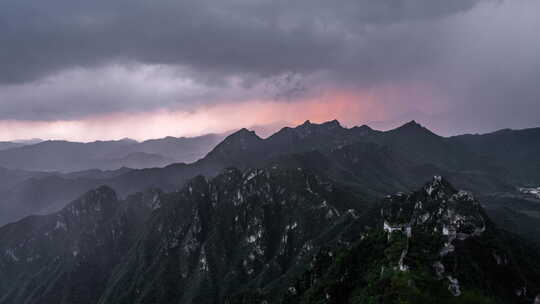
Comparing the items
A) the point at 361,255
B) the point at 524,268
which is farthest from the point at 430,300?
the point at 524,268

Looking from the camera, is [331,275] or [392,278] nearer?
[392,278]

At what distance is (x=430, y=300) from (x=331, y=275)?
206 ft

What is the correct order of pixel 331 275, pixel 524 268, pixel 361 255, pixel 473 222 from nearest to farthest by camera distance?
pixel 361 255 < pixel 331 275 < pixel 524 268 < pixel 473 222

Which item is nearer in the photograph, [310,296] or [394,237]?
[394,237]

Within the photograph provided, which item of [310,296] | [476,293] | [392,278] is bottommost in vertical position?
[310,296]

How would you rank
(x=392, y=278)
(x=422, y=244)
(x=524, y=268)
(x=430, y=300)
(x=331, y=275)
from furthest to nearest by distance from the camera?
(x=524, y=268) → (x=331, y=275) → (x=422, y=244) → (x=392, y=278) → (x=430, y=300)

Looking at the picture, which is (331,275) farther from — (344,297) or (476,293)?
(476,293)

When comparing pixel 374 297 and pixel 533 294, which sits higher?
pixel 374 297

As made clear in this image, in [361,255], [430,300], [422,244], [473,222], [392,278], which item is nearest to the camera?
[430,300]

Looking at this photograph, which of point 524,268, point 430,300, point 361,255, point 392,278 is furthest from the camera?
point 524,268

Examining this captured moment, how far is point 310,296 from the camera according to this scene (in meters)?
147

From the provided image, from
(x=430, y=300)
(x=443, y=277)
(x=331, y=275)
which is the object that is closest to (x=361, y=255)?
(x=331, y=275)

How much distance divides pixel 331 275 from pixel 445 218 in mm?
66598

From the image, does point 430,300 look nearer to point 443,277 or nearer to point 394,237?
point 443,277
